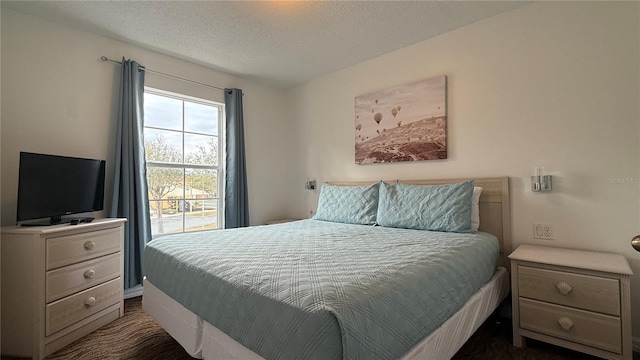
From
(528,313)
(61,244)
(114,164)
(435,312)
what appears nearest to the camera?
(435,312)

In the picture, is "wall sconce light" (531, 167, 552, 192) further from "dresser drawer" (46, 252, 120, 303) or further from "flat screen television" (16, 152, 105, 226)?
"flat screen television" (16, 152, 105, 226)

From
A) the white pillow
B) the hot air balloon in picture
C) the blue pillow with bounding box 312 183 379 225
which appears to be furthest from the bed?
the hot air balloon in picture

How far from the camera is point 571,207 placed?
198 centimetres

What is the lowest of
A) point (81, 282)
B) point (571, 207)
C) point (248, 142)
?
point (81, 282)

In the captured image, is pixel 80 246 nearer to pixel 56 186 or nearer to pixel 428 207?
pixel 56 186

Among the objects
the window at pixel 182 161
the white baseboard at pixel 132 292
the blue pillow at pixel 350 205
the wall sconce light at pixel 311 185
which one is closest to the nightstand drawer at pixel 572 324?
the blue pillow at pixel 350 205

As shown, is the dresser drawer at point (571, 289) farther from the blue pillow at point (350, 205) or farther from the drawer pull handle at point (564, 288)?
the blue pillow at point (350, 205)

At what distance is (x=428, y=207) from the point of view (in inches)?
88.9

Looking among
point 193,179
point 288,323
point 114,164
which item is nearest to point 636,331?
point 288,323

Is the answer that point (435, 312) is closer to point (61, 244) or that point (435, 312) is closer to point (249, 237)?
point (249, 237)

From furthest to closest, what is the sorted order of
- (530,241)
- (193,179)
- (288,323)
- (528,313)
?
(193,179) < (530,241) < (528,313) < (288,323)

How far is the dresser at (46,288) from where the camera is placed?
1.78m

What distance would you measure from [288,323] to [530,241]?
2.07 metres

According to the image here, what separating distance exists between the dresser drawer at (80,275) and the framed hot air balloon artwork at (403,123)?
2.46m
